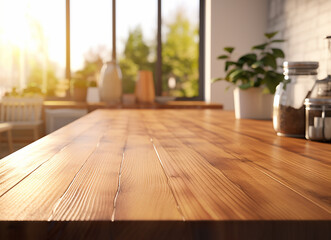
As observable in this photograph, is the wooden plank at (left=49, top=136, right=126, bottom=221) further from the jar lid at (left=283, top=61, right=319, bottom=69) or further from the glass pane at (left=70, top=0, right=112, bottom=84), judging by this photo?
the glass pane at (left=70, top=0, right=112, bottom=84)

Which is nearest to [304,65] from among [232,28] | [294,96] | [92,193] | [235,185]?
[294,96]

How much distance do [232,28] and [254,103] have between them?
2716 millimetres

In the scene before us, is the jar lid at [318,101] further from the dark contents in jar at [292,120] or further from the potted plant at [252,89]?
the potted plant at [252,89]

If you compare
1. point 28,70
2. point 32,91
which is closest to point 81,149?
point 32,91

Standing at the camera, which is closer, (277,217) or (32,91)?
(277,217)

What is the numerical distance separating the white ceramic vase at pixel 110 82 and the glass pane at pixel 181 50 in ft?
3.56

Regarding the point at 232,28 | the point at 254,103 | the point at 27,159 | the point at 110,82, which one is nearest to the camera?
the point at 27,159

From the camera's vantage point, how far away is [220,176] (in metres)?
0.52

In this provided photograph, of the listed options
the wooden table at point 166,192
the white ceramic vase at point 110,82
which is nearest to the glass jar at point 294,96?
the wooden table at point 166,192

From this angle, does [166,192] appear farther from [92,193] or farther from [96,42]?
[96,42]

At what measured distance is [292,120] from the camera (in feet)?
3.18

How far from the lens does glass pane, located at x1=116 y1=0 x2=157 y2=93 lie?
169 inches

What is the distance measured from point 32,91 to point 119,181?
3926 millimetres
